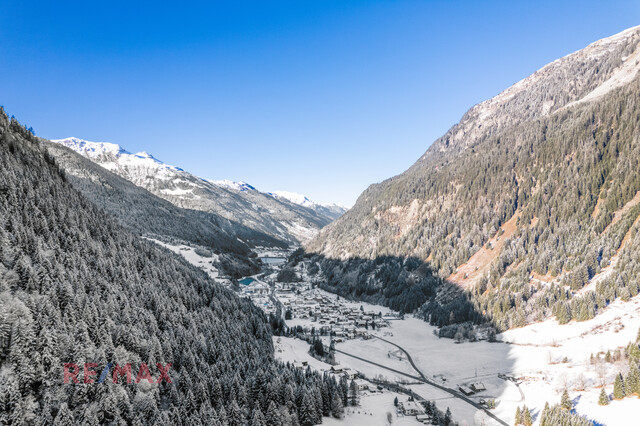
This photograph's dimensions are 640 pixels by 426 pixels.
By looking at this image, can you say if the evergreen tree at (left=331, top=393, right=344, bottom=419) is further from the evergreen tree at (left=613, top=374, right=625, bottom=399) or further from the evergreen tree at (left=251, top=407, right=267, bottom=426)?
the evergreen tree at (left=613, top=374, right=625, bottom=399)

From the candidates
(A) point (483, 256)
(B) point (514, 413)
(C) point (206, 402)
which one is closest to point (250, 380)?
(C) point (206, 402)

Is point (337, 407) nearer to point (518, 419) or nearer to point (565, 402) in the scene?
point (518, 419)

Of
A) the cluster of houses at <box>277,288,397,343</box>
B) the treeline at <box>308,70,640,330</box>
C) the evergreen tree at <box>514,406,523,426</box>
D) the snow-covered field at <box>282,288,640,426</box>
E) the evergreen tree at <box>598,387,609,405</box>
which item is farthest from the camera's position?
the cluster of houses at <box>277,288,397,343</box>

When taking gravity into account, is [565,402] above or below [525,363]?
above

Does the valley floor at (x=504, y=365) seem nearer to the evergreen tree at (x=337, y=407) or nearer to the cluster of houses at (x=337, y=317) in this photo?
the evergreen tree at (x=337, y=407)

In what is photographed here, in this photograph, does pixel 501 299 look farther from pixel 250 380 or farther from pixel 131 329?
pixel 131 329

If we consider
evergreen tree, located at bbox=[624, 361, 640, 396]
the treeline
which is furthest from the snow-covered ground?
the treeline

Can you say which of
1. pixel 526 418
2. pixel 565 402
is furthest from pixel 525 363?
pixel 526 418

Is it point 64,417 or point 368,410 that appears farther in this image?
point 368,410

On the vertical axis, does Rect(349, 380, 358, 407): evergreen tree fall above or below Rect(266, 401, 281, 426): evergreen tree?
below

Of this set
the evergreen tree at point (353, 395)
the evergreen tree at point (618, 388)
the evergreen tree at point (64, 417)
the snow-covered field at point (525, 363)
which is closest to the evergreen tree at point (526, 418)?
the snow-covered field at point (525, 363)
